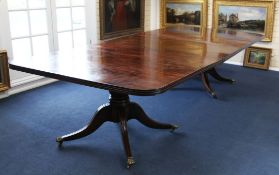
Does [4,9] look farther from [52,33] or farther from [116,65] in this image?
[116,65]

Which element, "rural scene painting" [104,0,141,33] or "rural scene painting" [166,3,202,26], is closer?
"rural scene painting" [104,0,141,33]

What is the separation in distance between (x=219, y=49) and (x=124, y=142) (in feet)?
3.72

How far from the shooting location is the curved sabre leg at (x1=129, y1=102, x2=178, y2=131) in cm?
267

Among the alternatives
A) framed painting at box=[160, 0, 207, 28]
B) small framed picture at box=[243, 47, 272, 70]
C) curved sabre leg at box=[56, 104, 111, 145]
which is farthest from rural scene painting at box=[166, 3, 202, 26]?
curved sabre leg at box=[56, 104, 111, 145]

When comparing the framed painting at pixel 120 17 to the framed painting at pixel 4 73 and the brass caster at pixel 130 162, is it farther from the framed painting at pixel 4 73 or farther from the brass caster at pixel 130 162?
the brass caster at pixel 130 162

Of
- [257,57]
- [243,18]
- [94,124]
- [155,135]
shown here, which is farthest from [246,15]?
[94,124]

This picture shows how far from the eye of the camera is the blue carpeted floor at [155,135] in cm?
235

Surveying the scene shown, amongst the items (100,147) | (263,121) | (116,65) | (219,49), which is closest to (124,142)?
(100,147)

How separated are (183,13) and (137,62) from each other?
3486 millimetres

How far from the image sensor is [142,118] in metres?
2.75

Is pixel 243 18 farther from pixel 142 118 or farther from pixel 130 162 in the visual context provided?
pixel 130 162

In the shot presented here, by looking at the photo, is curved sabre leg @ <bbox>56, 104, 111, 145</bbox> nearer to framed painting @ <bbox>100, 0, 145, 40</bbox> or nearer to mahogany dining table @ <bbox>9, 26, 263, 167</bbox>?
mahogany dining table @ <bbox>9, 26, 263, 167</bbox>

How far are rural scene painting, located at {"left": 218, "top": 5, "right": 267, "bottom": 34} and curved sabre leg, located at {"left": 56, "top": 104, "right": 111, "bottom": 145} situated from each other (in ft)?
10.5

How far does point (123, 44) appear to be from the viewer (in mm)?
2969
